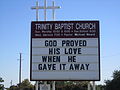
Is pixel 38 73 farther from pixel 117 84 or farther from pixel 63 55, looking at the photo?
pixel 117 84

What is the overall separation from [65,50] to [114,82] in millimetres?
29316

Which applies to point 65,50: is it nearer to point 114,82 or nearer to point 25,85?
point 114,82

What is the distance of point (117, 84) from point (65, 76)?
2816 centimetres

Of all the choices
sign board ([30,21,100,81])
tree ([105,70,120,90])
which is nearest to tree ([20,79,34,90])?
tree ([105,70,120,90])

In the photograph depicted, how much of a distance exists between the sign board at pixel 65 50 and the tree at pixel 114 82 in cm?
2733

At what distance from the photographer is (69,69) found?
595 inches

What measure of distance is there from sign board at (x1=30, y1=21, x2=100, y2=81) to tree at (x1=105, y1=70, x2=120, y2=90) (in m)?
27.3

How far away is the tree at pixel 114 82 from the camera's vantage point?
4228 centimetres

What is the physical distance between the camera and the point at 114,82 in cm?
4338

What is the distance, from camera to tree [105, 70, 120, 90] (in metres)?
42.3

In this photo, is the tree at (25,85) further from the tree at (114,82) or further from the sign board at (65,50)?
the sign board at (65,50)

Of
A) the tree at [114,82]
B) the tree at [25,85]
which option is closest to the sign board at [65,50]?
the tree at [114,82]

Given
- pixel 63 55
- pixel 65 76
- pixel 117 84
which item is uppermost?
pixel 63 55

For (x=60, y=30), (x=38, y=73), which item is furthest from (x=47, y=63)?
(x=60, y=30)
